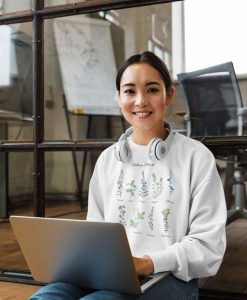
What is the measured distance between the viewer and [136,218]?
3.22 feet

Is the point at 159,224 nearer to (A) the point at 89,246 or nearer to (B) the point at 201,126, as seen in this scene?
(A) the point at 89,246

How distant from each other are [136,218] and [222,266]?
2.52ft

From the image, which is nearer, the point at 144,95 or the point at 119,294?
the point at 119,294

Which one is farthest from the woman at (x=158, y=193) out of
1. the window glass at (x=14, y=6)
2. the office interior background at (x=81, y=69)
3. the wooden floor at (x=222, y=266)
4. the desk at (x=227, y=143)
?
the office interior background at (x=81, y=69)

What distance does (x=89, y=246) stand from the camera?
78cm

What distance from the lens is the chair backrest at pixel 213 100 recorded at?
1884mm

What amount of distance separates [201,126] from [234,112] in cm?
19

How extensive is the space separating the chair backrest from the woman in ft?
2.36

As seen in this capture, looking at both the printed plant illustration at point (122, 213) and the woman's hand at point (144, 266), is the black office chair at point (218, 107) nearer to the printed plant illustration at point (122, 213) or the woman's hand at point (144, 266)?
the printed plant illustration at point (122, 213)

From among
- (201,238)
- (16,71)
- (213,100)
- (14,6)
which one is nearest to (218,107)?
(213,100)

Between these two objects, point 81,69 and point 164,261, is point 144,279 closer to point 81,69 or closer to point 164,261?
point 164,261

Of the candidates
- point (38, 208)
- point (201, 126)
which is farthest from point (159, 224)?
point (201, 126)

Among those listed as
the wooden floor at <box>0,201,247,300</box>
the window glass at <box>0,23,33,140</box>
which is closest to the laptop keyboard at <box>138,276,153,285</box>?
the wooden floor at <box>0,201,247,300</box>

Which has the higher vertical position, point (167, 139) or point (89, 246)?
point (167, 139)
